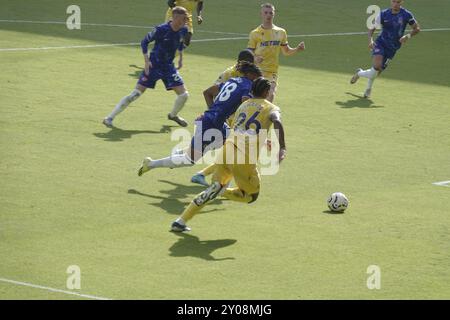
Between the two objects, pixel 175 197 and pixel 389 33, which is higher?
pixel 389 33

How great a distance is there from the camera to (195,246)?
1394 centimetres

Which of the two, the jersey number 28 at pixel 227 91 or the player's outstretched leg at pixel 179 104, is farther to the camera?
the player's outstretched leg at pixel 179 104

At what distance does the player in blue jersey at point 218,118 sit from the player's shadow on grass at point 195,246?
7.37 feet

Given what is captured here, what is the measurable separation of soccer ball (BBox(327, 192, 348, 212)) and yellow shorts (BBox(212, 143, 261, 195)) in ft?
5.56

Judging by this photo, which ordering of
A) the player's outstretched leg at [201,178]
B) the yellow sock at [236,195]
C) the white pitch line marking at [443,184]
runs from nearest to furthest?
the yellow sock at [236,195] < the player's outstretched leg at [201,178] < the white pitch line marking at [443,184]

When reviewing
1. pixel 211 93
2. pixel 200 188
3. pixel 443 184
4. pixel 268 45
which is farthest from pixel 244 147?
pixel 268 45

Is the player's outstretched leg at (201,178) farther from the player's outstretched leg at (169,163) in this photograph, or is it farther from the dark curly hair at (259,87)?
the dark curly hair at (259,87)

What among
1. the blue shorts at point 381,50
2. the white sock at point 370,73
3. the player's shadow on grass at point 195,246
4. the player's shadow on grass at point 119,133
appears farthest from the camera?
the blue shorts at point 381,50

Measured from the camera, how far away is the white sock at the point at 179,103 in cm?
2114

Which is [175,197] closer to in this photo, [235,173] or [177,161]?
[177,161]

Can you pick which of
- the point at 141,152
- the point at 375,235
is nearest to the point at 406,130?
the point at 141,152

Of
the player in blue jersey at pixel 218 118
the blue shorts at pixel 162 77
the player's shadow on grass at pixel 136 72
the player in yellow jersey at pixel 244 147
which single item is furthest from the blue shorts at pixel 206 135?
the player's shadow on grass at pixel 136 72

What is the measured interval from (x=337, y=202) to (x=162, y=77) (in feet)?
20.7
